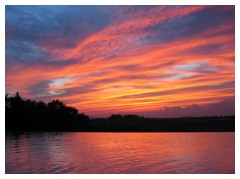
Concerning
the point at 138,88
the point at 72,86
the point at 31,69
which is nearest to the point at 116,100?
the point at 138,88

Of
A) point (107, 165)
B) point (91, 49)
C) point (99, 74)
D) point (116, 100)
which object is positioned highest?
point (91, 49)

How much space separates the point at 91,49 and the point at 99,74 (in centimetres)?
161

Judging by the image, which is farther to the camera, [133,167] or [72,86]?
[72,86]

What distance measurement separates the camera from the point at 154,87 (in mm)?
15805

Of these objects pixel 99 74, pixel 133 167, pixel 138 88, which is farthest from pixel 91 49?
pixel 133 167

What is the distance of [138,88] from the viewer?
1567 cm

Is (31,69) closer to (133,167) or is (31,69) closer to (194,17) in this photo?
(133,167)
